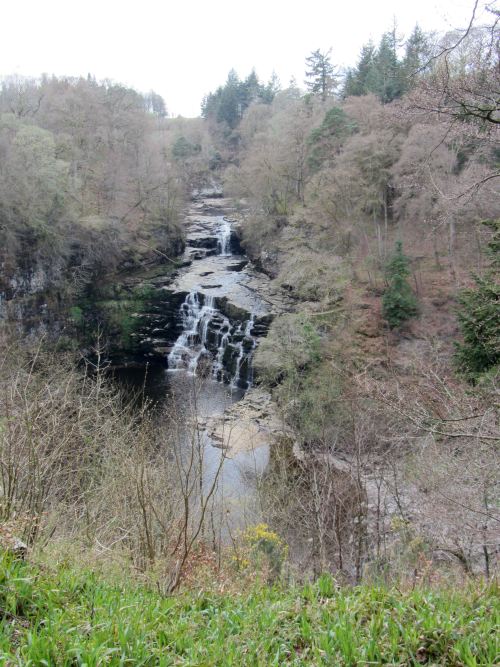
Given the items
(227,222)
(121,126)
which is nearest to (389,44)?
(227,222)

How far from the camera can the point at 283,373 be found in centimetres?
2194

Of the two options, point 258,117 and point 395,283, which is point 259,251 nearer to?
point 395,283

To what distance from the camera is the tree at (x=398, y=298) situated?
21328mm

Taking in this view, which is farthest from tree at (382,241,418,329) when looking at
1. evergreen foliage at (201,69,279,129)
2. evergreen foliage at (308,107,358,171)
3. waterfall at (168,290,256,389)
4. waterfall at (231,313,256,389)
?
evergreen foliage at (201,69,279,129)

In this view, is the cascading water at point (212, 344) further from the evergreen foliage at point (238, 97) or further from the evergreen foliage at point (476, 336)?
the evergreen foliage at point (238, 97)

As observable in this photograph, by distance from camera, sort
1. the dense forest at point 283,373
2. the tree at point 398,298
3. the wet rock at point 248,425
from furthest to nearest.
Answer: the tree at point 398,298 < the wet rock at point 248,425 < the dense forest at point 283,373

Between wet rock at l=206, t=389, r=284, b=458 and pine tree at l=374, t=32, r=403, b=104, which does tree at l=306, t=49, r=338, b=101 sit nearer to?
pine tree at l=374, t=32, r=403, b=104

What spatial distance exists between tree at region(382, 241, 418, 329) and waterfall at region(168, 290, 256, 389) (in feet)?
24.5

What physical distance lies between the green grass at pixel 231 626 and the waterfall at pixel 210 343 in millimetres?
20589

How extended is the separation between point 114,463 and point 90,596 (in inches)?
323

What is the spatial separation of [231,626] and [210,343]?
2454cm

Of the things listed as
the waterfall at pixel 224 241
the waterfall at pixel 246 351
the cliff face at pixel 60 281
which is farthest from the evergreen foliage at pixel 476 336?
the waterfall at pixel 224 241

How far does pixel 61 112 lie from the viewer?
3388 cm

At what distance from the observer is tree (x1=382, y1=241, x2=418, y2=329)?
70.0ft
